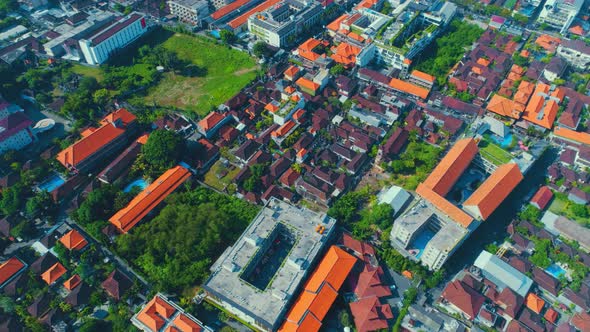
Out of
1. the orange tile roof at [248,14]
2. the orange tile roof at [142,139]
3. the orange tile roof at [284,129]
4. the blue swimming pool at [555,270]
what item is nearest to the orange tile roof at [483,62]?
the orange tile roof at [284,129]

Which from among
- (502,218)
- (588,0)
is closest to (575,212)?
(502,218)

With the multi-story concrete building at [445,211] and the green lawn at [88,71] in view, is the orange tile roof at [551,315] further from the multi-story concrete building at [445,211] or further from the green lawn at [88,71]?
the green lawn at [88,71]

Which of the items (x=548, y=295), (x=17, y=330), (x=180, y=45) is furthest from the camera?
(x=180, y=45)

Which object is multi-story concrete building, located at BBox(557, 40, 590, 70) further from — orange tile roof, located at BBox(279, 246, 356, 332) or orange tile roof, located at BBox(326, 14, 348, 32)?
orange tile roof, located at BBox(279, 246, 356, 332)

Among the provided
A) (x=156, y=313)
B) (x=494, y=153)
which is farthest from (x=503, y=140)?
(x=156, y=313)

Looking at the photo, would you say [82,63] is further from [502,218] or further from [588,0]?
[588,0]

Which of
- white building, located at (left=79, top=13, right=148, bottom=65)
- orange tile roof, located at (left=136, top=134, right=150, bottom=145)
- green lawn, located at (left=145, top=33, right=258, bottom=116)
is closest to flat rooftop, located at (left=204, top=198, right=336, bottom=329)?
orange tile roof, located at (left=136, top=134, right=150, bottom=145)
